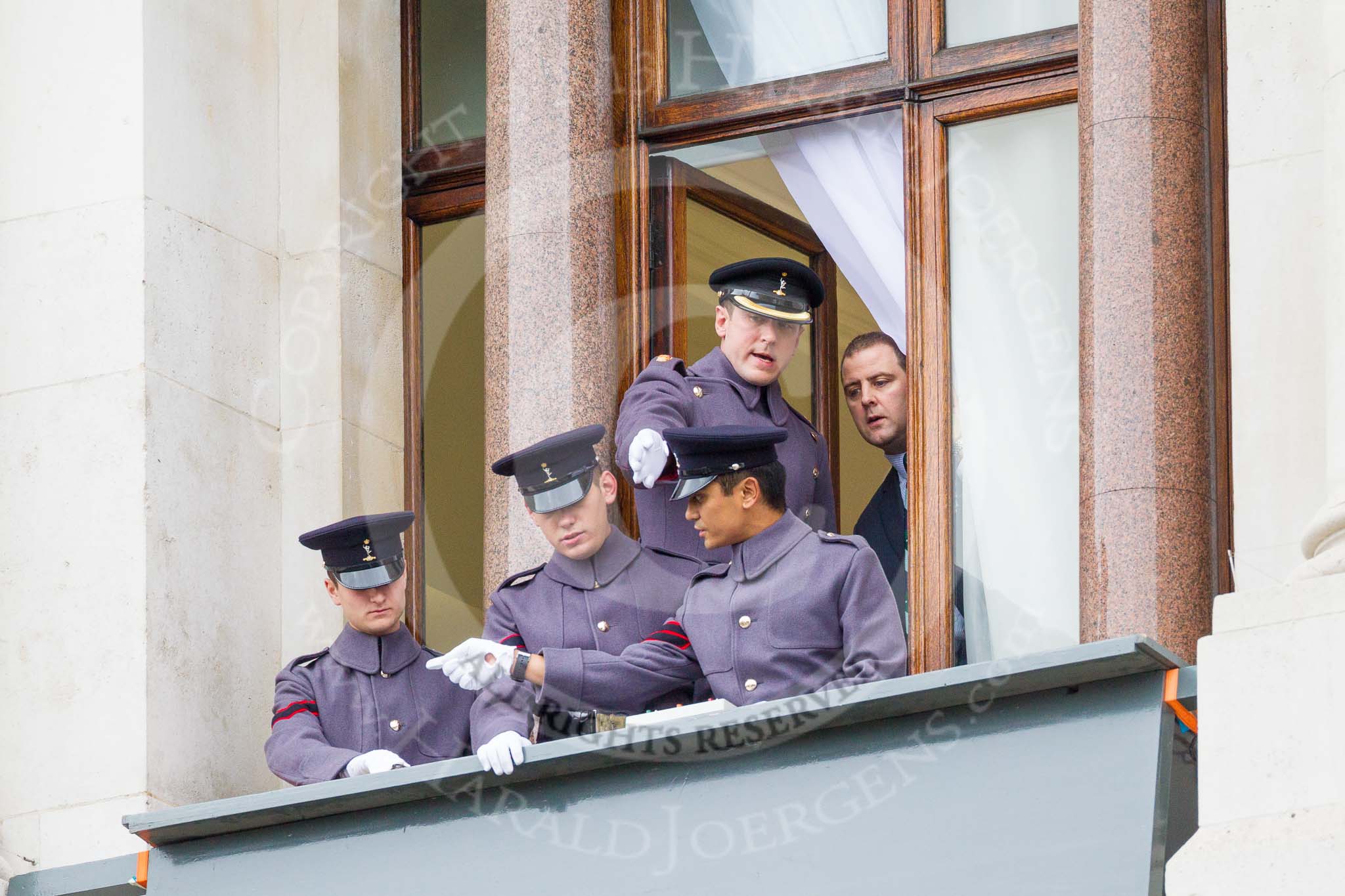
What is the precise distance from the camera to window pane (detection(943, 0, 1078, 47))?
1157cm

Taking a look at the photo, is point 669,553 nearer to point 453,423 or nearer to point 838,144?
point 838,144

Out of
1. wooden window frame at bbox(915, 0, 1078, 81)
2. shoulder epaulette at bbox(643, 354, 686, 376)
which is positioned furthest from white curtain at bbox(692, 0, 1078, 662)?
shoulder epaulette at bbox(643, 354, 686, 376)

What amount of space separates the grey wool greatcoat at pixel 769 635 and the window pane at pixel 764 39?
3.15 metres

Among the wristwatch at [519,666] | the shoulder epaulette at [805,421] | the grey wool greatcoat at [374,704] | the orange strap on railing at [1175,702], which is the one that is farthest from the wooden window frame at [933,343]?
the orange strap on railing at [1175,702]

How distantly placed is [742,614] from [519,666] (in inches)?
33.0

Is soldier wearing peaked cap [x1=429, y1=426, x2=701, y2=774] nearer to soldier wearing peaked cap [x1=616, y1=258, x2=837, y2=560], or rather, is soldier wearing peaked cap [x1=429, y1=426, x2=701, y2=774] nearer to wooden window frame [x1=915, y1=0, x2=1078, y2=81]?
soldier wearing peaked cap [x1=616, y1=258, x2=837, y2=560]

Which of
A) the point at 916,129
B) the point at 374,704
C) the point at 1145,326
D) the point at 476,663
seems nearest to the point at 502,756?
the point at 476,663

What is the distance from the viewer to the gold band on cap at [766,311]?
1056 centimetres

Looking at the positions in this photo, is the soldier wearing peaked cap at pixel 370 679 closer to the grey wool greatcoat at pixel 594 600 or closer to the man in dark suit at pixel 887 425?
the grey wool greatcoat at pixel 594 600

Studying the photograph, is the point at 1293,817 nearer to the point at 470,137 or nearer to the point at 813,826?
the point at 813,826

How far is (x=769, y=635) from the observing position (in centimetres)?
942

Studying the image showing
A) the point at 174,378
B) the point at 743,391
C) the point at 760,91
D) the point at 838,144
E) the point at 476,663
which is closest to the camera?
the point at 476,663

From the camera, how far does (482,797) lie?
30.8 ft

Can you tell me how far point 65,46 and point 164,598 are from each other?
2.68m
